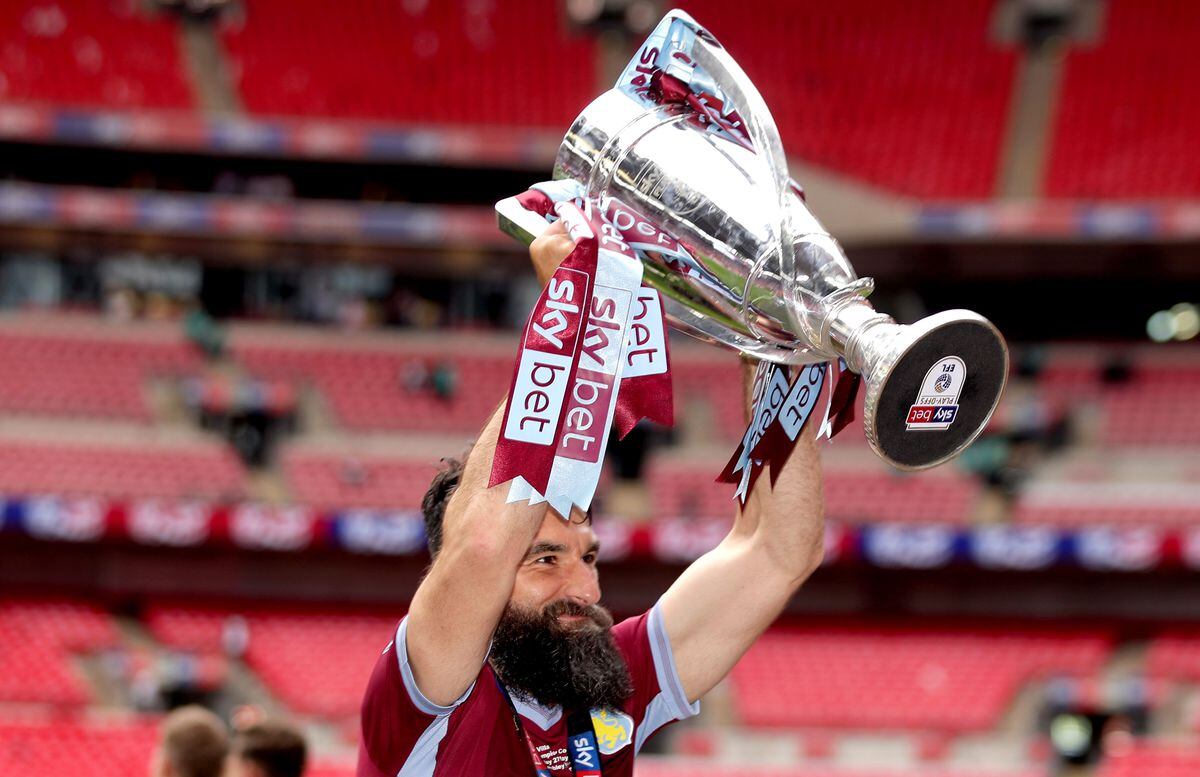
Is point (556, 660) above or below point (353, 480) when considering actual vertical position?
above

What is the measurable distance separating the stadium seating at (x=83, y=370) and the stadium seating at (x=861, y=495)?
647 cm

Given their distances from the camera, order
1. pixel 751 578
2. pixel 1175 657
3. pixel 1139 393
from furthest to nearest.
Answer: pixel 1139 393
pixel 1175 657
pixel 751 578

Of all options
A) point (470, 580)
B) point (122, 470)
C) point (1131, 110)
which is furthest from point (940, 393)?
point (1131, 110)

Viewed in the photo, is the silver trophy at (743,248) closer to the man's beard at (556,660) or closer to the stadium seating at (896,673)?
the man's beard at (556,660)

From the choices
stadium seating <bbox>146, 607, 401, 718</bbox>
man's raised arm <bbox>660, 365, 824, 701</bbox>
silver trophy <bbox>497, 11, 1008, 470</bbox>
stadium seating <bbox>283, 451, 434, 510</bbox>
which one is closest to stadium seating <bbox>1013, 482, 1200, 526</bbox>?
stadium seating <bbox>283, 451, 434, 510</bbox>

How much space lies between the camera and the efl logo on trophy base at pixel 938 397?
1997mm

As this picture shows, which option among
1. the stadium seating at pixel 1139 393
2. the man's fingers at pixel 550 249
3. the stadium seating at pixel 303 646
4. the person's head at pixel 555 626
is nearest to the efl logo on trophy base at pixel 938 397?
the man's fingers at pixel 550 249

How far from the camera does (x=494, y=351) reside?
19141 millimetres

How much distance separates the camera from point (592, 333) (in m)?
2.19

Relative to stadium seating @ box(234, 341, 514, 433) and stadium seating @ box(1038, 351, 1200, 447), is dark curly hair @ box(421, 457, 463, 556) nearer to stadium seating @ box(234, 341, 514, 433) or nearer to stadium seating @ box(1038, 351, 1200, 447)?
stadium seating @ box(234, 341, 514, 433)

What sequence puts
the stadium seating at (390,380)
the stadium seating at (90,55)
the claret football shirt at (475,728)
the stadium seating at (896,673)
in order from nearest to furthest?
1. the claret football shirt at (475,728)
2. the stadium seating at (896,673)
3. the stadium seating at (390,380)
4. the stadium seating at (90,55)

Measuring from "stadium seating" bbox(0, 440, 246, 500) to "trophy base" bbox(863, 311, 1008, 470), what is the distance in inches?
585

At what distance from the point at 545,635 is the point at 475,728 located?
0.21 metres

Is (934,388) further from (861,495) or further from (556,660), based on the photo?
(861,495)
